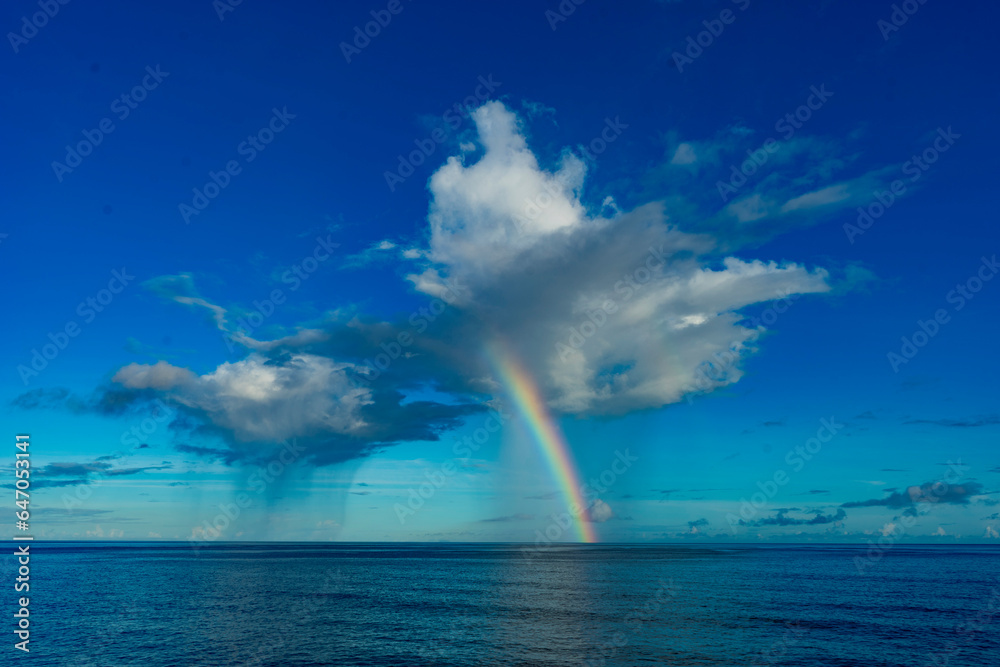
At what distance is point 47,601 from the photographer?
8250cm

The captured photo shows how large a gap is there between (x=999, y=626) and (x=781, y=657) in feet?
109

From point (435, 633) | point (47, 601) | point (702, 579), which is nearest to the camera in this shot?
point (435, 633)

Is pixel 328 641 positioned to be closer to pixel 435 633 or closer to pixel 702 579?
pixel 435 633

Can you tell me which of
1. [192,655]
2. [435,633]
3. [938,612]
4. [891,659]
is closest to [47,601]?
[192,655]

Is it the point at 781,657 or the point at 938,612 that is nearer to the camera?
the point at 781,657

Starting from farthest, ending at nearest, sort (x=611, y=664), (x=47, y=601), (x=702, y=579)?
(x=702, y=579) < (x=47, y=601) < (x=611, y=664)

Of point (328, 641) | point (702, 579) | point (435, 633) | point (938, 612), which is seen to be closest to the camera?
point (328, 641)

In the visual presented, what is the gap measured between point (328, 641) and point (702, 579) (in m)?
83.0

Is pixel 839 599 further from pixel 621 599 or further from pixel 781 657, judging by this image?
pixel 781 657

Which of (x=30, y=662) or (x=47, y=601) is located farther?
(x=47, y=601)

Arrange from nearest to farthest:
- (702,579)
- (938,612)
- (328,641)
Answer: (328,641) → (938,612) → (702,579)

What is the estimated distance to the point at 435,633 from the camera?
198 feet

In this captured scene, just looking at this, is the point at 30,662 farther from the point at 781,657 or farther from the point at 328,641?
the point at 781,657

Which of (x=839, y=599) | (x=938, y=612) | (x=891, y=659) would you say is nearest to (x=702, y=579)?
(x=839, y=599)
